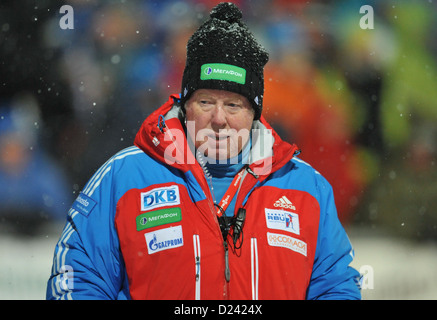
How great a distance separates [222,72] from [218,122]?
0.26 metres

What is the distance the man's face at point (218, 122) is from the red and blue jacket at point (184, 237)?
94mm

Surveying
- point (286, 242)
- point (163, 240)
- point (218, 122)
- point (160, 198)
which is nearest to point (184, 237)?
point (163, 240)

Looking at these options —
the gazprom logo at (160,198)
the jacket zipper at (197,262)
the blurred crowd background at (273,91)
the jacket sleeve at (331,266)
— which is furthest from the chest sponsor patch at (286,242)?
the blurred crowd background at (273,91)

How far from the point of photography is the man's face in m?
2.31

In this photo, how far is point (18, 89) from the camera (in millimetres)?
7332

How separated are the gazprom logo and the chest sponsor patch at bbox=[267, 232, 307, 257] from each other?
0.41m

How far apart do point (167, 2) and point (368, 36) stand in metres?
3.03

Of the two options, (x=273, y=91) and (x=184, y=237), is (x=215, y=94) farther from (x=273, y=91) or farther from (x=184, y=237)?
(x=273, y=91)

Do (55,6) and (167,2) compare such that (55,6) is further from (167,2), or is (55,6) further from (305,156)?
(305,156)

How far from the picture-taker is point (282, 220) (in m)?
2.20

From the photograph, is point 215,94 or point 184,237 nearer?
point 184,237

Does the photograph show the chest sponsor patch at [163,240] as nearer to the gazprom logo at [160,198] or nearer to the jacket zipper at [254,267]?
the gazprom logo at [160,198]

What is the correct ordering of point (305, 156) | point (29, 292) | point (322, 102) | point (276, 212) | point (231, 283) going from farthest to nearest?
point (322, 102), point (305, 156), point (29, 292), point (276, 212), point (231, 283)

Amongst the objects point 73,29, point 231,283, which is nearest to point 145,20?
point 73,29
